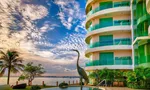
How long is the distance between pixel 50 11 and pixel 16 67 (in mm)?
12983

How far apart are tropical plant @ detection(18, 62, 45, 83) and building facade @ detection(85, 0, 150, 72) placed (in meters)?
7.90

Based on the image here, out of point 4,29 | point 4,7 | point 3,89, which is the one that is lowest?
point 3,89

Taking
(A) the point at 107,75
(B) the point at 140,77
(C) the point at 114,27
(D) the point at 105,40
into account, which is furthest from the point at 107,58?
(B) the point at 140,77

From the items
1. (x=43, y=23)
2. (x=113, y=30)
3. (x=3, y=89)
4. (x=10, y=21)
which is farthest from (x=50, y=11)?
(x=3, y=89)

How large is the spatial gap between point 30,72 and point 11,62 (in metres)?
3.32

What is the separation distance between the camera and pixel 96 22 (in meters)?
35.0

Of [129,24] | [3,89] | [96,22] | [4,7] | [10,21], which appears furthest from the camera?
[96,22]

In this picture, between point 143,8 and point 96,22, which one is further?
point 96,22

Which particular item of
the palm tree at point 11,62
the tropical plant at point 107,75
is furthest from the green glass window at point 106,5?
the palm tree at point 11,62

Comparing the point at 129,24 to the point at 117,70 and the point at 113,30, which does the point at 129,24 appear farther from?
the point at 117,70

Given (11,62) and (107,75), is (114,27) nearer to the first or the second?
(107,75)

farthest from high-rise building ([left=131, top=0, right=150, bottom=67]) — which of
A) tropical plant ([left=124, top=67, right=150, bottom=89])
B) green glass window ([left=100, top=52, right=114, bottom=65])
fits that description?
green glass window ([left=100, top=52, right=114, bottom=65])

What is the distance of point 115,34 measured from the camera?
3275 cm

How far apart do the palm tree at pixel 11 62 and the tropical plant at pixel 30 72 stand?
4.32ft
